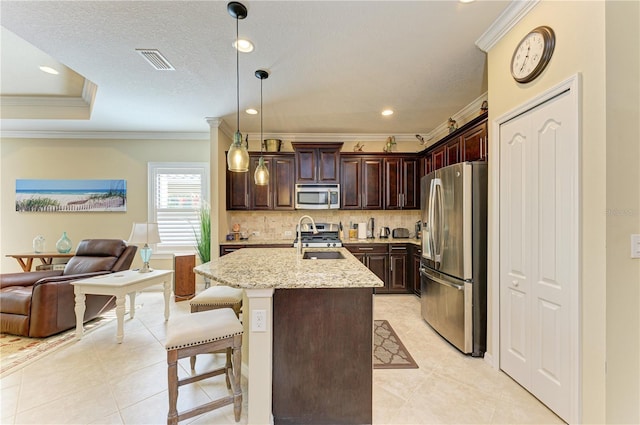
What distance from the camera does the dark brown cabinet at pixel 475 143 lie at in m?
2.63

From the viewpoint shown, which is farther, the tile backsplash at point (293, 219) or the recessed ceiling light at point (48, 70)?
the tile backsplash at point (293, 219)

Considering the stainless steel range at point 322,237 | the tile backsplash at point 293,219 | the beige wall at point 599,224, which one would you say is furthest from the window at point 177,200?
the beige wall at point 599,224

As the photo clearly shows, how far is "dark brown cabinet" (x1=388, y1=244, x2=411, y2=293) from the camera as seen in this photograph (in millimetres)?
4309

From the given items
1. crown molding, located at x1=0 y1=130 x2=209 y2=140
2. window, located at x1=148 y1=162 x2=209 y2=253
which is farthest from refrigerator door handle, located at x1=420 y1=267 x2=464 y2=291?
crown molding, located at x1=0 y1=130 x2=209 y2=140

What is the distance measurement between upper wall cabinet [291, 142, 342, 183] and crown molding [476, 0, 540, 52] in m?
2.59

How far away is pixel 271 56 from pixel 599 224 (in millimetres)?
2707

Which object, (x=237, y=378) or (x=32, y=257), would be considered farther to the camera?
(x=32, y=257)

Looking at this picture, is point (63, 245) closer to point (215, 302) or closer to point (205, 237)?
point (205, 237)

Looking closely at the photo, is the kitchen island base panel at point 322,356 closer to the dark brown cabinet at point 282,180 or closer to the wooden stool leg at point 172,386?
the wooden stool leg at point 172,386

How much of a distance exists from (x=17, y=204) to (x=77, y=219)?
3.41 ft

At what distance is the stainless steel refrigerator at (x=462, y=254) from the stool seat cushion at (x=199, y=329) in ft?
6.82

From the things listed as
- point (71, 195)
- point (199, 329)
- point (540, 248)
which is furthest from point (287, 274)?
point (71, 195)

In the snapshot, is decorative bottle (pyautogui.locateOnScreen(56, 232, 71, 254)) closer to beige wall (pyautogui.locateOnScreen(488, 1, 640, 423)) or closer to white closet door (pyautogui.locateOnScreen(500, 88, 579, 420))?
white closet door (pyautogui.locateOnScreen(500, 88, 579, 420))

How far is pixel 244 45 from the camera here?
224 cm
